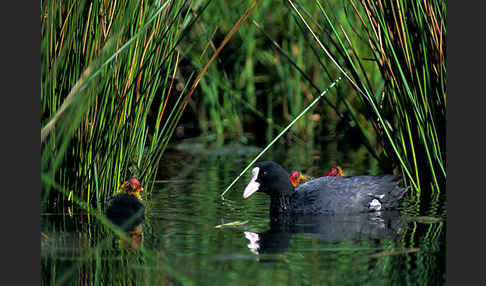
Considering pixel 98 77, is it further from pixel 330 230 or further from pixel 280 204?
pixel 330 230

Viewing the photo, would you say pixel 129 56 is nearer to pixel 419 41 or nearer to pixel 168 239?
pixel 168 239

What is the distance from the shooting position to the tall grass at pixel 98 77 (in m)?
6.94

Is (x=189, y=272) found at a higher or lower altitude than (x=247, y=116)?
lower

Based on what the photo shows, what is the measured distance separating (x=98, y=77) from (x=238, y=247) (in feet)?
6.16

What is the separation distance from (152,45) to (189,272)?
99.0 inches

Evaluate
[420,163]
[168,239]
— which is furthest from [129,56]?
[420,163]

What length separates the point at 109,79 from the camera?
278 inches

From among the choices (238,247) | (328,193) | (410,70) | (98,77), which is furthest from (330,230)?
(98,77)

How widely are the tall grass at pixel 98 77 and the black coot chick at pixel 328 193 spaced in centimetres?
136

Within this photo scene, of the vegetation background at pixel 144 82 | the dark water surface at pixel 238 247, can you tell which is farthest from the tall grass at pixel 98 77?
the dark water surface at pixel 238 247

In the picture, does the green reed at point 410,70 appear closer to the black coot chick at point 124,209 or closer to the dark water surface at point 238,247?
the dark water surface at point 238,247

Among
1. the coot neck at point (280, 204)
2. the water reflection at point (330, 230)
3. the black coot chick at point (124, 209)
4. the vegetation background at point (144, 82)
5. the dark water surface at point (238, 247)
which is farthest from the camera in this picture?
the coot neck at point (280, 204)

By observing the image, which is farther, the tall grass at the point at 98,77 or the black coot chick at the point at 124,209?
the black coot chick at the point at 124,209

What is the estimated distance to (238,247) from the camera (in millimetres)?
6285
